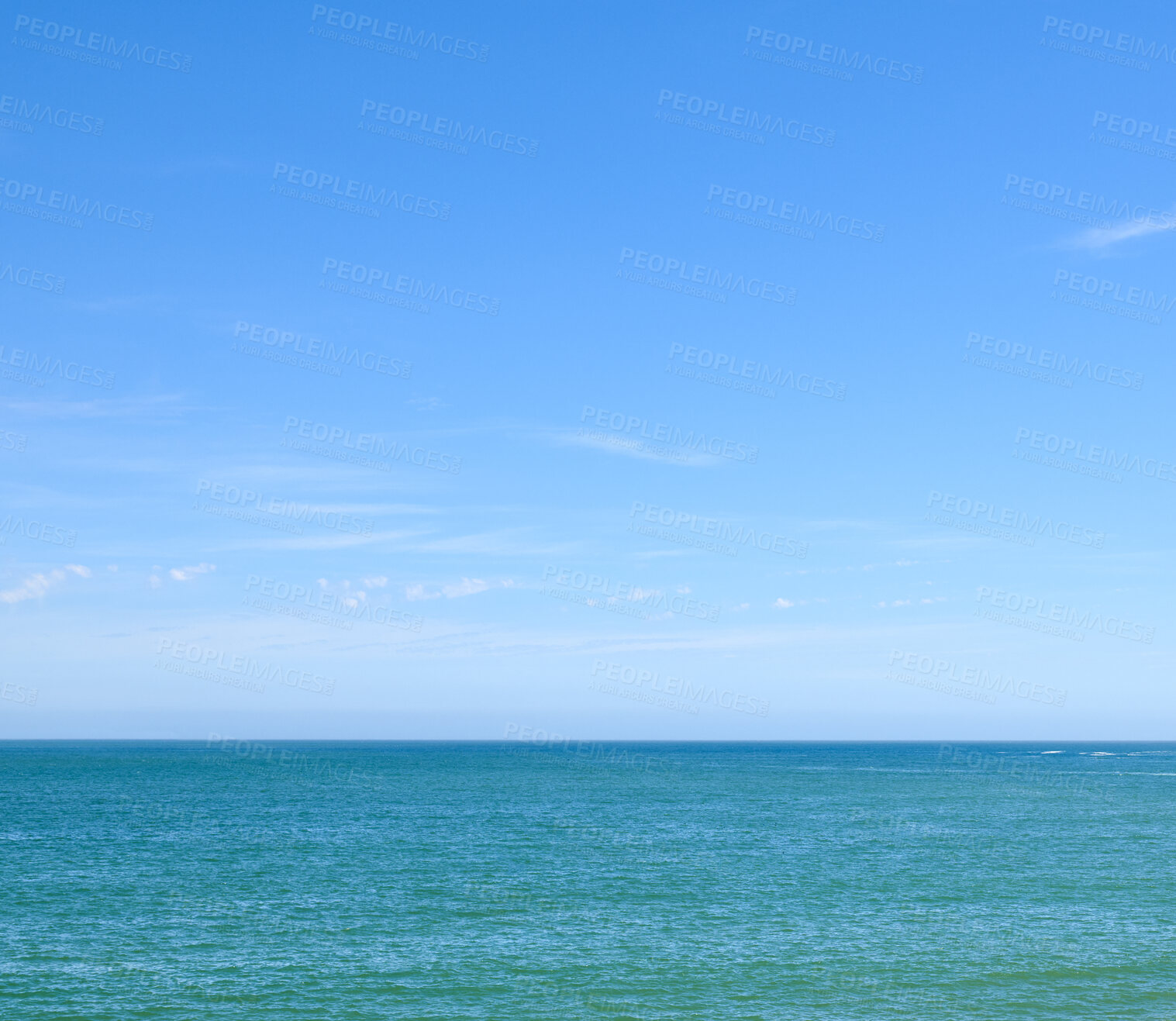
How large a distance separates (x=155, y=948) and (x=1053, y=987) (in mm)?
31925

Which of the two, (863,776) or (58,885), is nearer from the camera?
(58,885)

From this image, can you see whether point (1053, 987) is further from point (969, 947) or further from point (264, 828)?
point (264, 828)

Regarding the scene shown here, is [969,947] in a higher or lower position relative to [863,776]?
higher

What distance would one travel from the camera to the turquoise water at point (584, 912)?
104 ft

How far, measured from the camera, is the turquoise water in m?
31.7

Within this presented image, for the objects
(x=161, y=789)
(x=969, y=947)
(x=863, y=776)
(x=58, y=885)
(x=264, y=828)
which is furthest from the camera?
(x=863, y=776)

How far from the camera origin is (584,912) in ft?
141

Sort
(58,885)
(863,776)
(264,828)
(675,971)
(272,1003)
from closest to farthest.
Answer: (272,1003) < (675,971) < (58,885) < (264,828) < (863,776)

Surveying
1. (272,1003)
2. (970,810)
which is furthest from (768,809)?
(272,1003)

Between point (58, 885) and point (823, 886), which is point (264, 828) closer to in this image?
point (58, 885)

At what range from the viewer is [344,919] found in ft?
136

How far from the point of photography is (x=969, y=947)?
3753 centimetres

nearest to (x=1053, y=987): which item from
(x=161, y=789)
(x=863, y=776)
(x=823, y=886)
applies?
(x=823, y=886)

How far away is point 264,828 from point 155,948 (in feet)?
115
